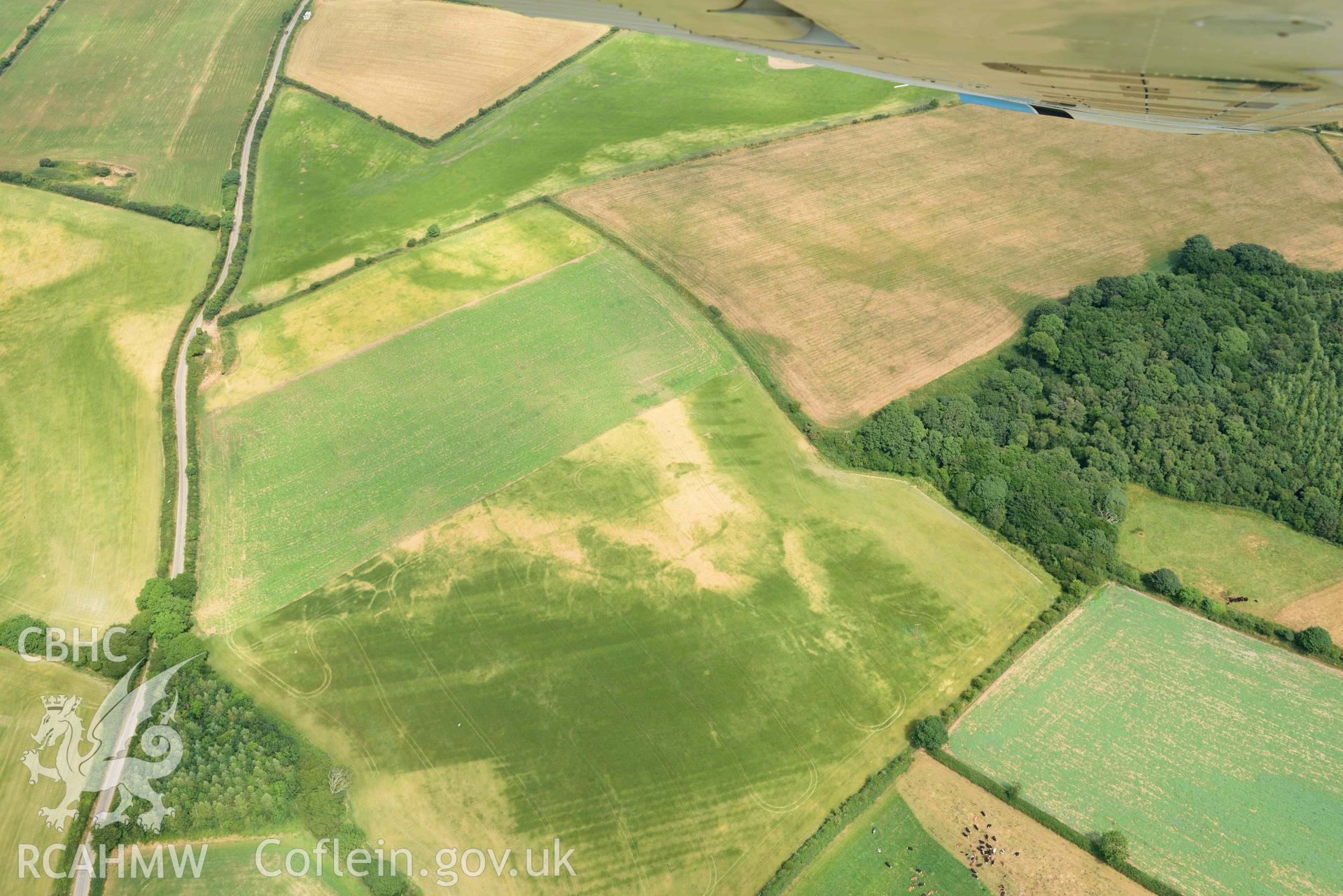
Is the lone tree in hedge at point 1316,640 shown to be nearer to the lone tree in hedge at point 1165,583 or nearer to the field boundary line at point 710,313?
the lone tree in hedge at point 1165,583

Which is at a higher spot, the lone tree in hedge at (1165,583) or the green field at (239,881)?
the lone tree in hedge at (1165,583)

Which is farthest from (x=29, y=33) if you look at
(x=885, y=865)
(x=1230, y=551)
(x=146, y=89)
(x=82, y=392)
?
(x=1230, y=551)

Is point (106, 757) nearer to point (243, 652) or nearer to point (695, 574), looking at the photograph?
point (243, 652)

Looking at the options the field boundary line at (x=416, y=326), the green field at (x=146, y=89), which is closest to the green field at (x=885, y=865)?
the field boundary line at (x=416, y=326)

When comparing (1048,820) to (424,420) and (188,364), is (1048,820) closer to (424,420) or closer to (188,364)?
(424,420)

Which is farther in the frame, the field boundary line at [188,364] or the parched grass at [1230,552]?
the field boundary line at [188,364]

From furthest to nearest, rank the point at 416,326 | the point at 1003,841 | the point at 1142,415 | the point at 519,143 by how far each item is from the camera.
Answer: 1. the point at 519,143
2. the point at 416,326
3. the point at 1142,415
4. the point at 1003,841

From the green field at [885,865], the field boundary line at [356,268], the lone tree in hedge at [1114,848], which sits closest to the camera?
the lone tree in hedge at [1114,848]

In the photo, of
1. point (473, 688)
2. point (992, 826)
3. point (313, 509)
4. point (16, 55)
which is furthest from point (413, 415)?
point (16, 55)
